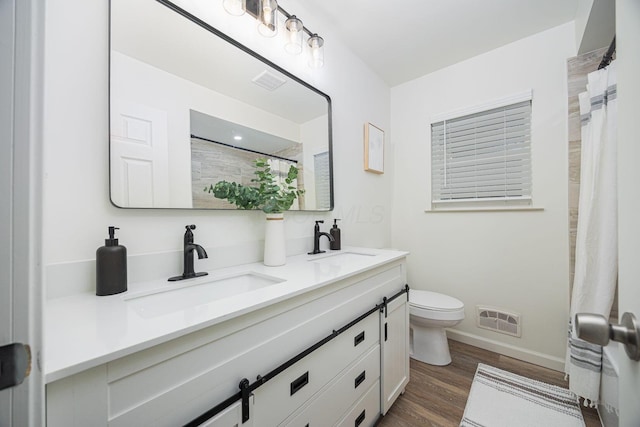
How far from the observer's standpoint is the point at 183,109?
39.8 inches

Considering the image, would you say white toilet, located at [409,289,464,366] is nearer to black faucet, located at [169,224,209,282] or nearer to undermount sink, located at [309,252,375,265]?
undermount sink, located at [309,252,375,265]

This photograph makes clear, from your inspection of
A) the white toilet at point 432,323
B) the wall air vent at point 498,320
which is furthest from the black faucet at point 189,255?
the wall air vent at point 498,320

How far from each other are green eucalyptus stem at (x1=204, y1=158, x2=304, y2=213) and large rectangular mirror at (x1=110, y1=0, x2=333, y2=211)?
3 cm

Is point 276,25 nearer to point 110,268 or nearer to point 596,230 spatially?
point 110,268

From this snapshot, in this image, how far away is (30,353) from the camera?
24 cm

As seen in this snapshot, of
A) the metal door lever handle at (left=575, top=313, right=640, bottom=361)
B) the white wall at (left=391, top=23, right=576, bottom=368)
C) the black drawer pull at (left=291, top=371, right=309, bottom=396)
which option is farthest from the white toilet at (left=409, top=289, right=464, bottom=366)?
the metal door lever handle at (left=575, top=313, right=640, bottom=361)

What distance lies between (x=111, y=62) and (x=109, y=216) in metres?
0.53

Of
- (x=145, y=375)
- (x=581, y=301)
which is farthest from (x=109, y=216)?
(x=581, y=301)

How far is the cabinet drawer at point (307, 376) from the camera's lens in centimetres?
70

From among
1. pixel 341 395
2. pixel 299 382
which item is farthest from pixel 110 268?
pixel 341 395

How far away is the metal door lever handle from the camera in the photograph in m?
0.39

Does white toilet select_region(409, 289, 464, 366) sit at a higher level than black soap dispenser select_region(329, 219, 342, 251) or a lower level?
lower

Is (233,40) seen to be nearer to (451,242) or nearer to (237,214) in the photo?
(237,214)

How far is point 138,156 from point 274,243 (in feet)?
2.07
